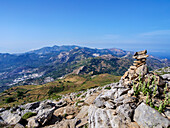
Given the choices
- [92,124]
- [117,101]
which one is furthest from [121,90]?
[92,124]

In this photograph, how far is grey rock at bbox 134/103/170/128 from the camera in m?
15.4

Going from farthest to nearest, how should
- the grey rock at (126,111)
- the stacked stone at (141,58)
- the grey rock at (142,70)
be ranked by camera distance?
the stacked stone at (141,58)
the grey rock at (142,70)
the grey rock at (126,111)

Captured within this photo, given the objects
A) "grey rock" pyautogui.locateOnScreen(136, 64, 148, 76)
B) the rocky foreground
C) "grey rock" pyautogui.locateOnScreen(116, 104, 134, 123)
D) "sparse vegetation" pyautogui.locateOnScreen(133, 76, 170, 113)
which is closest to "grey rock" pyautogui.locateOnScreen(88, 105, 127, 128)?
the rocky foreground

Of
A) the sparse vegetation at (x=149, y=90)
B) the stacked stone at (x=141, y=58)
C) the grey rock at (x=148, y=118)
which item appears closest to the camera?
the grey rock at (x=148, y=118)

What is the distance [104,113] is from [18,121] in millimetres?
22548

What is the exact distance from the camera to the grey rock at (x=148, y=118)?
15445 millimetres

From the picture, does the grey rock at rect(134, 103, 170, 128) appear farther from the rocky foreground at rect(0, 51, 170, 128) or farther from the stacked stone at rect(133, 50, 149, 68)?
the stacked stone at rect(133, 50, 149, 68)

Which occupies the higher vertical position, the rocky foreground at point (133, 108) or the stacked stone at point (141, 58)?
the stacked stone at point (141, 58)

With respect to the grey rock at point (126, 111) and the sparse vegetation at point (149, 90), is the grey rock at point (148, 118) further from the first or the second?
the sparse vegetation at point (149, 90)

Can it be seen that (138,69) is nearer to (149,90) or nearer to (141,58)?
(141,58)

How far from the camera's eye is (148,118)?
53.7 ft

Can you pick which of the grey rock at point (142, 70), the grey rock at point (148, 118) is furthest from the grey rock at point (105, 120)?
the grey rock at point (142, 70)

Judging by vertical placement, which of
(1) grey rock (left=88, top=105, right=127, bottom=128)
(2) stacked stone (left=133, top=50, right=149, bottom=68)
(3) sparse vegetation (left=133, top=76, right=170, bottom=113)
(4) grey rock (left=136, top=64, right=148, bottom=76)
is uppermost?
(2) stacked stone (left=133, top=50, right=149, bottom=68)

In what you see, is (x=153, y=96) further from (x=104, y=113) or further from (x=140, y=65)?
(x=104, y=113)
